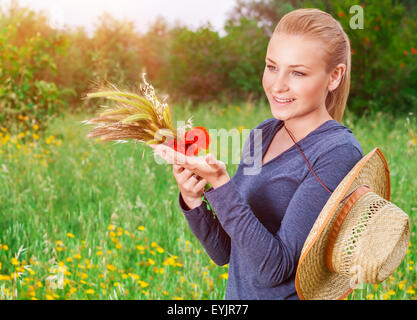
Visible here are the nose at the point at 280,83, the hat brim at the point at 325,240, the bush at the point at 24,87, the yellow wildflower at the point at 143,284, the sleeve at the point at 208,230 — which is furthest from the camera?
the bush at the point at 24,87

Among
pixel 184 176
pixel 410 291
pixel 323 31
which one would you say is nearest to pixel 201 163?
pixel 184 176

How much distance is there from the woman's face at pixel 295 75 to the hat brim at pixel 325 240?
0.23 meters

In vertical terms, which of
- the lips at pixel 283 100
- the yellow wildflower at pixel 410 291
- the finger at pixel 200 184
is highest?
the lips at pixel 283 100

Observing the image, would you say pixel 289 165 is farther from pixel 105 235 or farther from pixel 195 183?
pixel 105 235

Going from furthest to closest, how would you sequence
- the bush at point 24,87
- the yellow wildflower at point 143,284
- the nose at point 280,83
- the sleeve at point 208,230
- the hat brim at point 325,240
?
the bush at point 24,87, the yellow wildflower at point 143,284, the sleeve at point 208,230, the nose at point 280,83, the hat brim at point 325,240

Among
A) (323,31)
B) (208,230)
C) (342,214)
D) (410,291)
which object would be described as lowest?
(410,291)

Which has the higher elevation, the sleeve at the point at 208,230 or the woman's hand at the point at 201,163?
the woman's hand at the point at 201,163

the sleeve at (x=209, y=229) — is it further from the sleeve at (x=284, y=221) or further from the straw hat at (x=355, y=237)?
the straw hat at (x=355, y=237)

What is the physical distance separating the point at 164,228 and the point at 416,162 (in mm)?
2481

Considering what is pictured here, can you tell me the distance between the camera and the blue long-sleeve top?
116 cm

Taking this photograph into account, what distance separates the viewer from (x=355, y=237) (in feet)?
3.77

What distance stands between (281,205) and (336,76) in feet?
1.33

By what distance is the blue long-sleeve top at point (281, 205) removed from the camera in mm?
1157

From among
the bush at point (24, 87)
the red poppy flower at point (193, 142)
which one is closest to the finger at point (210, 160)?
the red poppy flower at point (193, 142)
